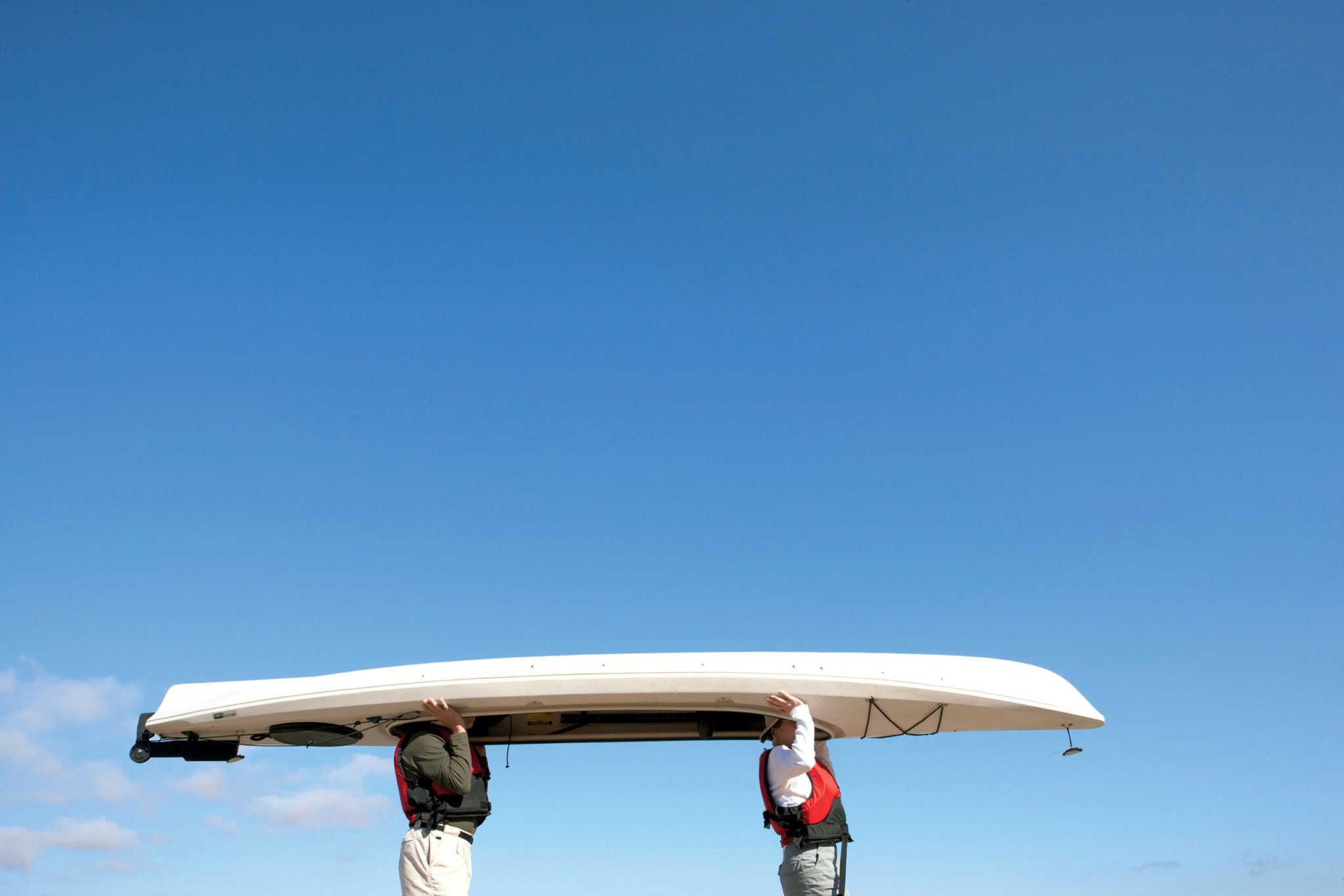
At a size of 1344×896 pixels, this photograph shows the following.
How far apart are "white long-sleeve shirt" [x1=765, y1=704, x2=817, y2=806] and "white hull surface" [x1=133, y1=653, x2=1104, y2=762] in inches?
10.6

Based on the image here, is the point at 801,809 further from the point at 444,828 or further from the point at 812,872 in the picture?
the point at 444,828

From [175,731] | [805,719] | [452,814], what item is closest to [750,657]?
[805,719]

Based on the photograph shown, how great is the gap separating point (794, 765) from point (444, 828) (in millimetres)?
2440

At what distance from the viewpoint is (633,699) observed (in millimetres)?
6844

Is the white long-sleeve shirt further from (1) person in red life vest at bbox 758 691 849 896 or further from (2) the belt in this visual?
(2) the belt

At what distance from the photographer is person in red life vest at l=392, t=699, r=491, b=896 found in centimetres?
638

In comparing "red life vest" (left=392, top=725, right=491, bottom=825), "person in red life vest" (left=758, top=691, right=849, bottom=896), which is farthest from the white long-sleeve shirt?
"red life vest" (left=392, top=725, right=491, bottom=825)

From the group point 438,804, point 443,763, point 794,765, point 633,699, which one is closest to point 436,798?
point 438,804

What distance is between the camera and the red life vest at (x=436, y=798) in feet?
21.4

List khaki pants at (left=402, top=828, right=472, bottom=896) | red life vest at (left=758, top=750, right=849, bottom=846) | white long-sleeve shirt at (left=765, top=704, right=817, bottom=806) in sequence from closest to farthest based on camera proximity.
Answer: khaki pants at (left=402, top=828, right=472, bottom=896)
white long-sleeve shirt at (left=765, top=704, right=817, bottom=806)
red life vest at (left=758, top=750, right=849, bottom=846)

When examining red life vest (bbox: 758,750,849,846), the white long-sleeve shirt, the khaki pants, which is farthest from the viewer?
red life vest (bbox: 758,750,849,846)

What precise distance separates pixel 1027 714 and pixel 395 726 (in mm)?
4766

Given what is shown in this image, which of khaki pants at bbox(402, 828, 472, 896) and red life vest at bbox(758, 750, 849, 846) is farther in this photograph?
red life vest at bbox(758, 750, 849, 846)

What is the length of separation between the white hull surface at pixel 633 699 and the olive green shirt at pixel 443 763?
0.90 feet
